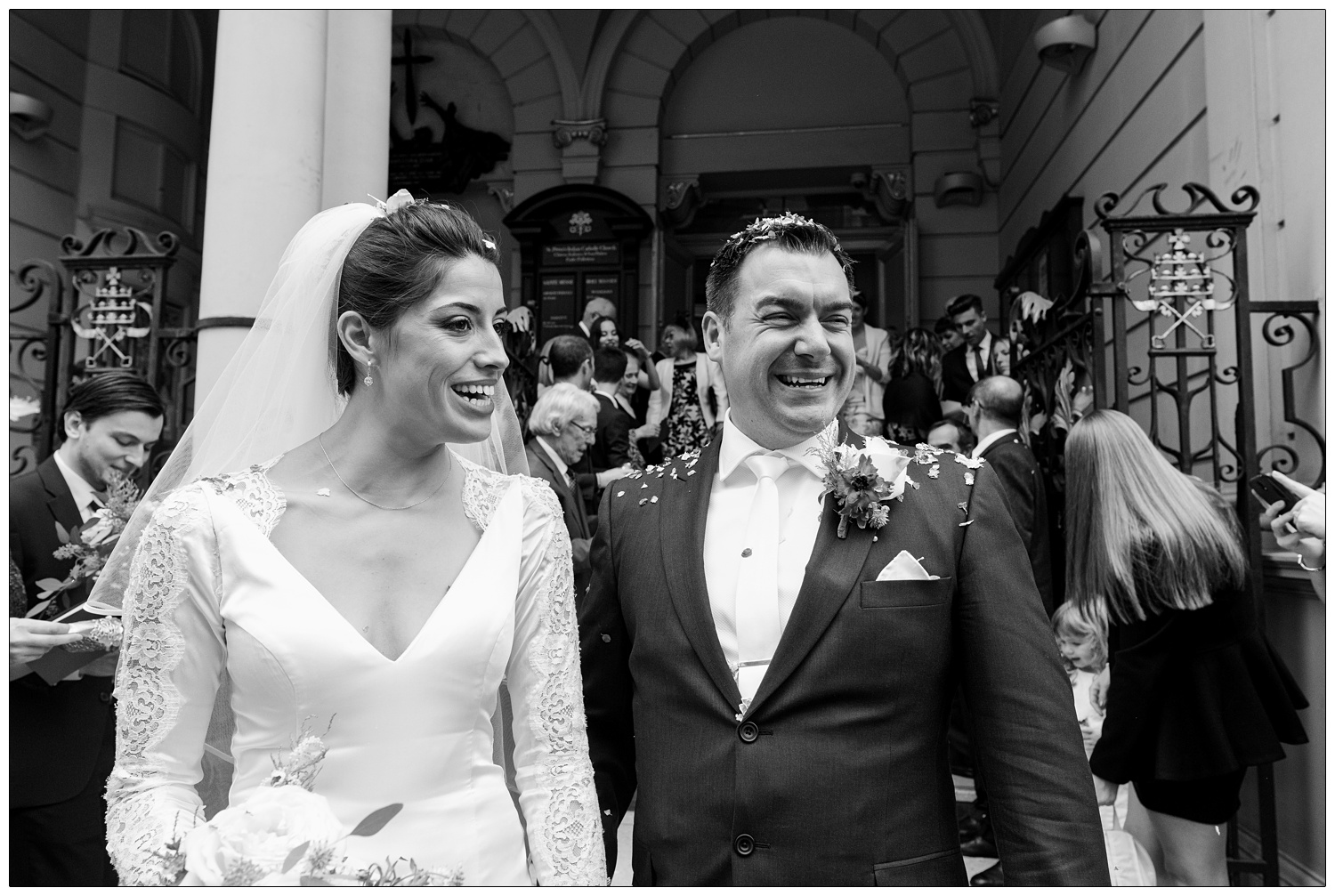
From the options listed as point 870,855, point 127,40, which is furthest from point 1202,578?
point 127,40

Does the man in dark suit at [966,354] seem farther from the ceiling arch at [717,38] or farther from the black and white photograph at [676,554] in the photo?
the ceiling arch at [717,38]

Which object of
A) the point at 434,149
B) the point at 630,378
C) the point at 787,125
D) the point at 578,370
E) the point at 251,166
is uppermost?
the point at 787,125

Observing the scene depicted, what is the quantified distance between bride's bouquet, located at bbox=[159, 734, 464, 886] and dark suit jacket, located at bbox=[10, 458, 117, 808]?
2035mm

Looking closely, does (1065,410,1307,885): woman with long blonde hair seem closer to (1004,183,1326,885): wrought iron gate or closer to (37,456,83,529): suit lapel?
(1004,183,1326,885): wrought iron gate

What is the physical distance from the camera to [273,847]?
5.01 ft

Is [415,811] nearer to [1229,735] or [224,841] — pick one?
[224,841]

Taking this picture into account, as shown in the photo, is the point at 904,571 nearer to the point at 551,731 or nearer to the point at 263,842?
the point at 551,731

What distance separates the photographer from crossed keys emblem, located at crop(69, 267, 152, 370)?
5.72 metres

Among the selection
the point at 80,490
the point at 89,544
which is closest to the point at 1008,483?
the point at 89,544

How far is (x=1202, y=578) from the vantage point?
3521 millimetres

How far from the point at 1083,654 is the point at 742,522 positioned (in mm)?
2272

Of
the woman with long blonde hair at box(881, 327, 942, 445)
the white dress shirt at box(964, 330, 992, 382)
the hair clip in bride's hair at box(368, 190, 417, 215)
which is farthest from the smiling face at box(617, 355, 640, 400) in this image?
the hair clip in bride's hair at box(368, 190, 417, 215)

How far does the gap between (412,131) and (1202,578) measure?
41.6 feet

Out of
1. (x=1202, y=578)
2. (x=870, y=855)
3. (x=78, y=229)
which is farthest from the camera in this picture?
(x=78, y=229)
